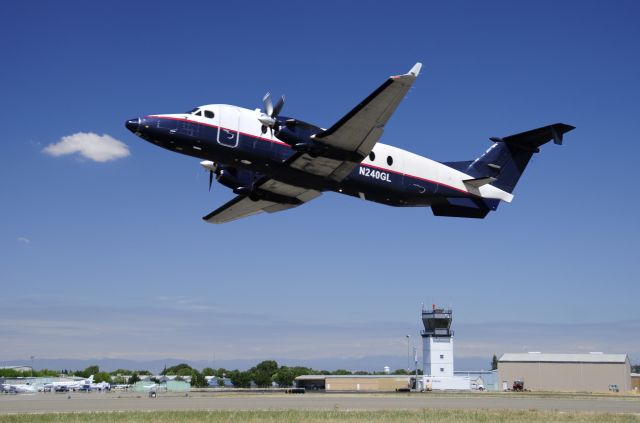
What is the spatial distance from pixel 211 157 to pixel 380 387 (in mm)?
83913

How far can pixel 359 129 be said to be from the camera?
29.5m

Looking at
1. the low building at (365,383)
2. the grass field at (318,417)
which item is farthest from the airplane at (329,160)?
the low building at (365,383)

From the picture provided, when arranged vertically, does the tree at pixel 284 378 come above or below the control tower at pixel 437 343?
below

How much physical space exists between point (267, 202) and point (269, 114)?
721 centimetres

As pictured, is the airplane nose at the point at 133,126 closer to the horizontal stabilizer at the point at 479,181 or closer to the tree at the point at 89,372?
the horizontal stabilizer at the point at 479,181

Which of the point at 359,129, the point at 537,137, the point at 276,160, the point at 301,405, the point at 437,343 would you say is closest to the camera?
the point at 359,129

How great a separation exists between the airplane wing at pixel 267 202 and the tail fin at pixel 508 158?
1090cm

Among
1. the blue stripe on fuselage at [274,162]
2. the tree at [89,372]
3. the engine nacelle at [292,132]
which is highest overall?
the engine nacelle at [292,132]

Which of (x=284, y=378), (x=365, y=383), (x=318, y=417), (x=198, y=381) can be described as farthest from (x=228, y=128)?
(x=198, y=381)

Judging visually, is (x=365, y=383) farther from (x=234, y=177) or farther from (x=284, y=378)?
(x=234, y=177)

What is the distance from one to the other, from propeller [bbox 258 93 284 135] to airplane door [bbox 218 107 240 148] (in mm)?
1304

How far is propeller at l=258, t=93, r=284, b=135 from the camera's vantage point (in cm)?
3080

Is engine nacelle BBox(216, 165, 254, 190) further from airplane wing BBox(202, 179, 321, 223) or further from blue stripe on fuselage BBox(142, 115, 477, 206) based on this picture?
blue stripe on fuselage BBox(142, 115, 477, 206)

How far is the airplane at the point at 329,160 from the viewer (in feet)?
99.1
